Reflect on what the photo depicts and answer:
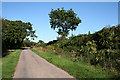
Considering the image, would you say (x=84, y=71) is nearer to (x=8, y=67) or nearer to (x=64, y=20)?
(x=8, y=67)

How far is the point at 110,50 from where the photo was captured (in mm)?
10070

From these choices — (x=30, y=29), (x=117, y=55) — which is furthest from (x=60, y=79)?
(x=30, y=29)

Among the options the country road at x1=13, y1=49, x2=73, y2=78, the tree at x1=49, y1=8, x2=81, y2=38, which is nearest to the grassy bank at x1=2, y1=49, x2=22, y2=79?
the country road at x1=13, y1=49, x2=73, y2=78

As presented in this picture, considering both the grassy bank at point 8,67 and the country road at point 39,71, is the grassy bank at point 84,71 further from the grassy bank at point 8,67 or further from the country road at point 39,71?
the grassy bank at point 8,67

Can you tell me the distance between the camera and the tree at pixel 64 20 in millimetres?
48112

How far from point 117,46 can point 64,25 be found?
39.6 meters

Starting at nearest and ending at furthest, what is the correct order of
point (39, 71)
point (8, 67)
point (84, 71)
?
1. point (84, 71)
2. point (39, 71)
3. point (8, 67)

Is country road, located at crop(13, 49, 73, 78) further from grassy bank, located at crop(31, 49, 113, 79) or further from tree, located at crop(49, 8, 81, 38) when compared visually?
tree, located at crop(49, 8, 81, 38)

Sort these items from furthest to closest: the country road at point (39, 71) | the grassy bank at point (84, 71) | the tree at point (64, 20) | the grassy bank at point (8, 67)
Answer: the tree at point (64, 20) < the grassy bank at point (8, 67) < the country road at point (39, 71) < the grassy bank at point (84, 71)

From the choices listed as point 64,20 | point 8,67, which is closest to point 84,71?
point 8,67

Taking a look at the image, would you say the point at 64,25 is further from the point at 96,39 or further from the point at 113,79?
the point at 113,79

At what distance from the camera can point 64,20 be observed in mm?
47906

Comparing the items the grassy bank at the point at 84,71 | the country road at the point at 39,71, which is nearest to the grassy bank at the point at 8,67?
the country road at the point at 39,71

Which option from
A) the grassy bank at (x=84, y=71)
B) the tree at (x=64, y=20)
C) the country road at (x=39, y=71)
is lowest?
the country road at (x=39, y=71)
